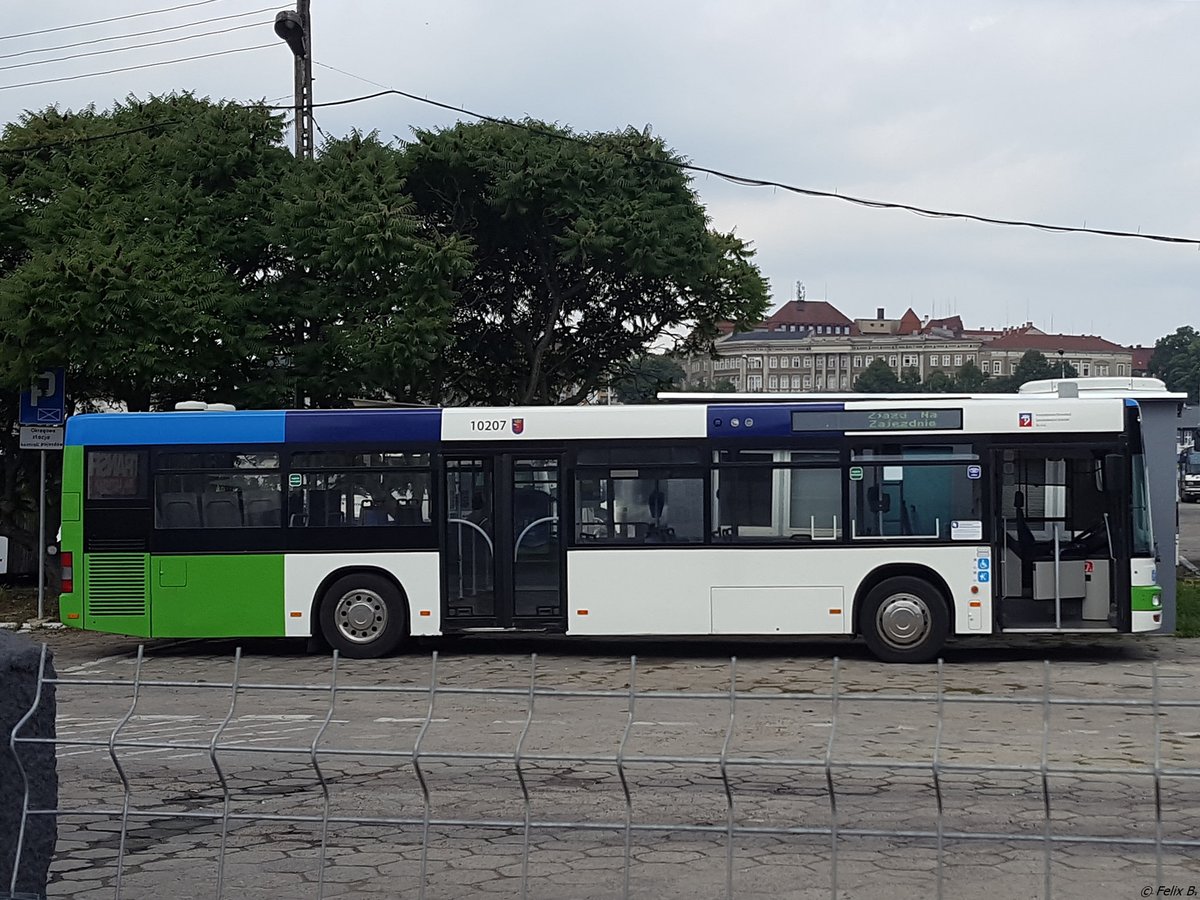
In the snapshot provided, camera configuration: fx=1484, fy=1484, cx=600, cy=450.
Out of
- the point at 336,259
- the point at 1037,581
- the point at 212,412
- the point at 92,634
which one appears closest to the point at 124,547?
the point at 212,412

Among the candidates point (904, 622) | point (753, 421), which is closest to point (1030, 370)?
point (753, 421)

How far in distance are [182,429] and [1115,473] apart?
9624 millimetres

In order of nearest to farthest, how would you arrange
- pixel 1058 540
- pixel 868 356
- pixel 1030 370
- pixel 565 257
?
pixel 1058 540, pixel 565 257, pixel 1030 370, pixel 868 356

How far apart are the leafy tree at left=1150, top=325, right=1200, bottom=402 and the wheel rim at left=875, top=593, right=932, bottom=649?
125 metres

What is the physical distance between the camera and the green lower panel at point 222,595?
15.6 m

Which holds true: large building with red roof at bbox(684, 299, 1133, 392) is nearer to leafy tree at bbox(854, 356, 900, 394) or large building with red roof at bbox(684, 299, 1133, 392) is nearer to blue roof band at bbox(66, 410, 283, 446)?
leafy tree at bbox(854, 356, 900, 394)

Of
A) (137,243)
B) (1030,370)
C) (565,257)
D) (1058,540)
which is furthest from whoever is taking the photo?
(1030,370)

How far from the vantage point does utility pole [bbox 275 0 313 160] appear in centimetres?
2242

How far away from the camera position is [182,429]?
15773 millimetres

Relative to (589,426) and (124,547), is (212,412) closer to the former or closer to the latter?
(124,547)

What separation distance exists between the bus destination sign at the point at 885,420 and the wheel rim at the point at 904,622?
1.74m

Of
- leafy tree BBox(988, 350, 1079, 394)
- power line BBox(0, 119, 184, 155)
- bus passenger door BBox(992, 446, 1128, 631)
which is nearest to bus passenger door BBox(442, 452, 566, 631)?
bus passenger door BBox(992, 446, 1128, 631)

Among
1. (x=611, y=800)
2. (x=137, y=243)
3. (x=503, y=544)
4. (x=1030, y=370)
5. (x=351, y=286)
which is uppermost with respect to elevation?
(x=1030, y=370)

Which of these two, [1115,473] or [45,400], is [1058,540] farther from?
[45,400]
